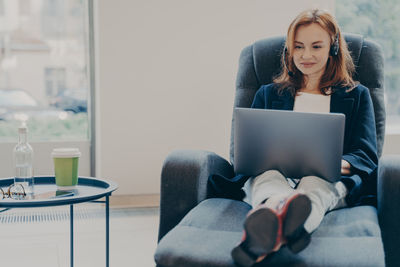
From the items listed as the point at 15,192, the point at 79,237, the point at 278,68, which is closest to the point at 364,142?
the point at 278,68

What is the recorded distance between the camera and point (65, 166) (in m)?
1.59

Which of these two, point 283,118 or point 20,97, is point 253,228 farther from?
point 20,97

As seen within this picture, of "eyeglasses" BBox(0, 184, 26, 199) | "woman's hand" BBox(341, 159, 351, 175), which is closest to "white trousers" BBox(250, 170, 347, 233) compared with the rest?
"woman's hand" BBox(341, 159, 351, 175)

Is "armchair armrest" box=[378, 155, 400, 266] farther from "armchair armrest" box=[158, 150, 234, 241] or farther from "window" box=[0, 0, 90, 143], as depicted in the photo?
"window" box=[0, 0, 90, 143]

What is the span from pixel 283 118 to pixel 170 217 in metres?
0.45

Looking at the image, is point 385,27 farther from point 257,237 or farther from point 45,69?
point 257,237

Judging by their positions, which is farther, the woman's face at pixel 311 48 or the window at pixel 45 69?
the window at pixel 45 69

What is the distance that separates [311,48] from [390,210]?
701 mm

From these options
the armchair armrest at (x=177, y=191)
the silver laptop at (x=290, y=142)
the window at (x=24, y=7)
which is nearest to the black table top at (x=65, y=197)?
the armchair armrest at (x=177, y=191)

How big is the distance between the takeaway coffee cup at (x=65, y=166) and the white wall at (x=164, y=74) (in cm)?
139

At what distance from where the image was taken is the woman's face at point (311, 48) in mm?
1851

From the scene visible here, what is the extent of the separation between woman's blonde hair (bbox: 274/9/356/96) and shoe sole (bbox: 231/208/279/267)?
875mm

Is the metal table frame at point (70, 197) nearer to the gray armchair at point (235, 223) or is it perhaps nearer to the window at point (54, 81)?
the gray armchair at point (235, 223)

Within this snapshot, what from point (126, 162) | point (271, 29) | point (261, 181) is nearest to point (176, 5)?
point (271, 29)
